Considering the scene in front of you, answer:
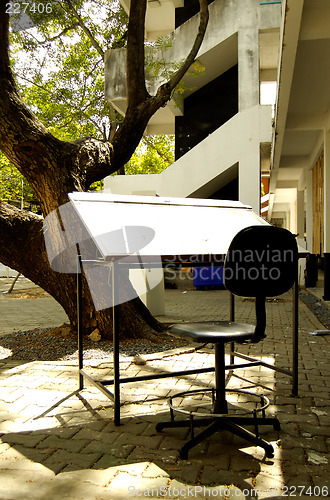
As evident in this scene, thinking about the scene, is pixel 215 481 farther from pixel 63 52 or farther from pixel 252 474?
pixel 63 52

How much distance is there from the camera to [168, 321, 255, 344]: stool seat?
9.65 ft

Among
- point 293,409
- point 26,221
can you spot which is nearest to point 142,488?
point 293,409

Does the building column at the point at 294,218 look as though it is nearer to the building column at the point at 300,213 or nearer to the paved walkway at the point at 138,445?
the building column at the point at 300,213

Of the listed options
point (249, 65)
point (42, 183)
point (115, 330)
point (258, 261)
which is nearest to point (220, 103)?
point (249, 65)

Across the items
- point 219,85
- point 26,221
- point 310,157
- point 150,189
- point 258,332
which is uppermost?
point 219,85

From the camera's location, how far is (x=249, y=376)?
4.82 m

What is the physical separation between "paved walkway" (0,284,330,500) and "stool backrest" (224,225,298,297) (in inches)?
41.1

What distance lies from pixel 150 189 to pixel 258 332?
40.8ft

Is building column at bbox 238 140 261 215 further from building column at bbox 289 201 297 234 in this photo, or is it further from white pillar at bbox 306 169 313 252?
building column at bbox 289 201 297 234

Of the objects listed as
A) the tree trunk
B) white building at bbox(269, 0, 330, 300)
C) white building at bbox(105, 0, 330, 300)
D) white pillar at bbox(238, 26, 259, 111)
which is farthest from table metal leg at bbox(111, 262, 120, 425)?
white pillar at bbox(238, 26, 259, 111)

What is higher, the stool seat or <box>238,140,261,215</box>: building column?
<box>238,140,261,215</box>: building column

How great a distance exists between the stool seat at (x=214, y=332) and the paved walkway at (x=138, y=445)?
0.73 m

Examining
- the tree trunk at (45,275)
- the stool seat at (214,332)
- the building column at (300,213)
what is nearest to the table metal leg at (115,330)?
the stool seat at (214,332)

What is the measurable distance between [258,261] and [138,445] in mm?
1457
